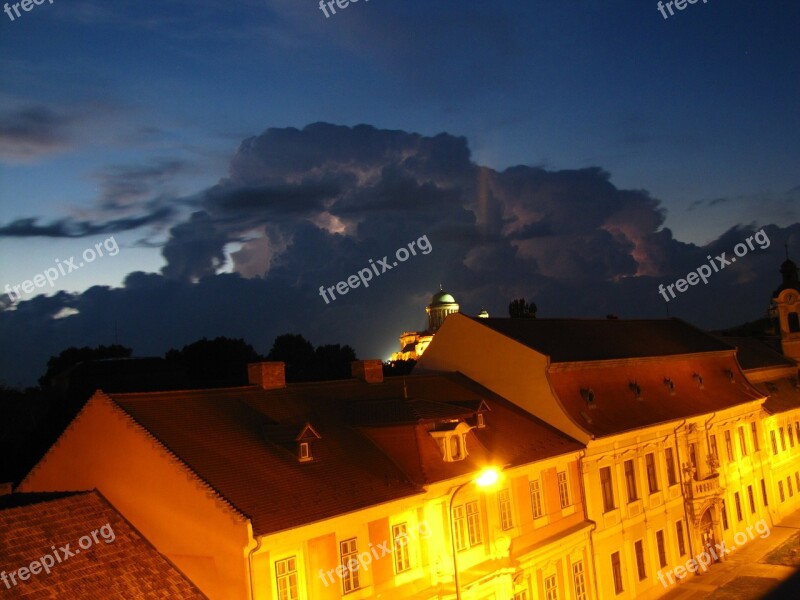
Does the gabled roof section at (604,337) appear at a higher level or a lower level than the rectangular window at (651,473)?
higher

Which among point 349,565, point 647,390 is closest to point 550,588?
point 349,565

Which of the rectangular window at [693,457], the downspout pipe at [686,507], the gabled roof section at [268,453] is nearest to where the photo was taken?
the gabled roof section at [268,453]

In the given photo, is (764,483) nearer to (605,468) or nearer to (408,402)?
(605,468)

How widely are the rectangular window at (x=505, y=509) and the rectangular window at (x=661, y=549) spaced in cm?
1400

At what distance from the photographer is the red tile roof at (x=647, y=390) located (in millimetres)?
36781

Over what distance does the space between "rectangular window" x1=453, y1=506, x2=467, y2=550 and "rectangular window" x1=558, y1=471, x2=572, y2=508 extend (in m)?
7.36

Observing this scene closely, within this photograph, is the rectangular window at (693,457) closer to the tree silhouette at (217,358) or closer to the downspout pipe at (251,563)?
the downspout pipe at (251,563)

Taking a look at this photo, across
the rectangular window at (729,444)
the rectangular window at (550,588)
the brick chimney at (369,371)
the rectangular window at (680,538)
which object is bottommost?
the rectangular window at (680,538)

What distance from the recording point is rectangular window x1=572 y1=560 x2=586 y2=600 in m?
33.0

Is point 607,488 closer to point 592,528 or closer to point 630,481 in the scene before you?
point 630,481

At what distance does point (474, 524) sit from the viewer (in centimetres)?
2781

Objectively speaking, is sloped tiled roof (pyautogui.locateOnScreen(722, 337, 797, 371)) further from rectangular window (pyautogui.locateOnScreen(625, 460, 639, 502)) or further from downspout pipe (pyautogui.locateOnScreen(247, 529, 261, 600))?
downspout pipe (pyautogui.locateOnScreen(247, 529, 261, 600))

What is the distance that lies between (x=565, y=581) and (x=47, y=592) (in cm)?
2190

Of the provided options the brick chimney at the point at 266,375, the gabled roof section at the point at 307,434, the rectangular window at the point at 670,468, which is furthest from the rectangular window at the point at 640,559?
the gabled roof section at the point at 307,434
